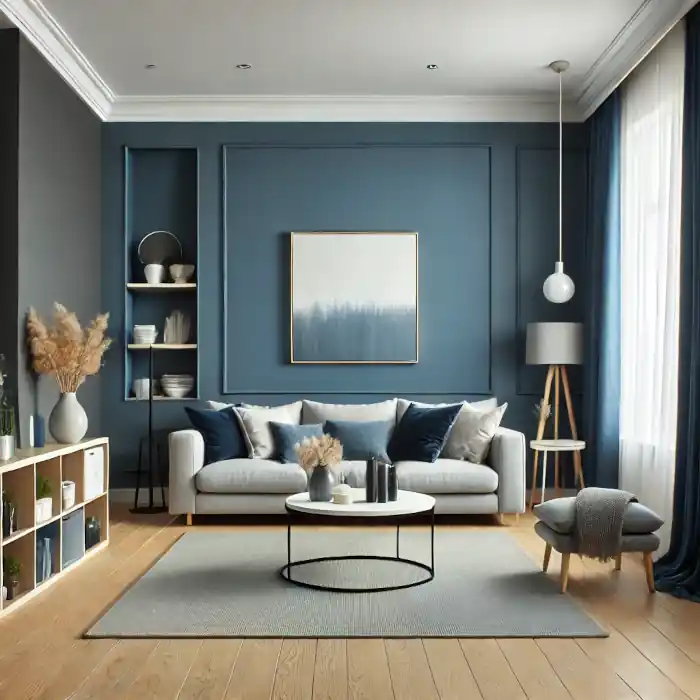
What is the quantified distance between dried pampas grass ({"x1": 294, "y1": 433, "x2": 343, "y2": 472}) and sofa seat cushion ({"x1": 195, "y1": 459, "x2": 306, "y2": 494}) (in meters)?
1.31

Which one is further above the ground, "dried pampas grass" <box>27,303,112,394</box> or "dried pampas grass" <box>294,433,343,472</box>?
"dried pampas grass" <box>27,303,112,394</box>

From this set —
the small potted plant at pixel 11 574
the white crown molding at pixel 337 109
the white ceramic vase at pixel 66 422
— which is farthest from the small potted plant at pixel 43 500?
the white crown molding at pixel 337 109

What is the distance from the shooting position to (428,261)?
7.23 meters

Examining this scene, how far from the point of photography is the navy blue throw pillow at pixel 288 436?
6.34 meters

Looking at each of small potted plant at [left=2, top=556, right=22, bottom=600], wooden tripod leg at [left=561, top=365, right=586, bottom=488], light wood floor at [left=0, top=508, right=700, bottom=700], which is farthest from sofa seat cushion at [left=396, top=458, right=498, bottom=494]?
small potted plant at [left=2, top=556, right=22, bottom=600]

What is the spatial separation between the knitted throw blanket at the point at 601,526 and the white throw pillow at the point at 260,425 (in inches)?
106

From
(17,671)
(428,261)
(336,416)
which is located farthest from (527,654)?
(428,261)

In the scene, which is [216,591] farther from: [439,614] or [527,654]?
[527,654]

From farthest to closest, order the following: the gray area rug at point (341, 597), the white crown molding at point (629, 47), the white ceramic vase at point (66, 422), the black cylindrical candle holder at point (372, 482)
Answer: the white ceramic vase at point (66, 422), the white crown molding at point (629, 47), the black cylindrical candle holder at point (372, 482), the gray area rug at point (341, 597)

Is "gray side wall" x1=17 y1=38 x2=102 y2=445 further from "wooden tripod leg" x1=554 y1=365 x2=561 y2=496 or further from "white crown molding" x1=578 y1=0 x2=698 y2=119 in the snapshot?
"white crown molding" x1=578 y1=0 x2=698 y2=119

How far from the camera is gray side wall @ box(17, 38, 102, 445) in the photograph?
5430 mm

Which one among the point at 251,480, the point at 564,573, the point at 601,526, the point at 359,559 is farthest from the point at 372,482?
the point at 251,480

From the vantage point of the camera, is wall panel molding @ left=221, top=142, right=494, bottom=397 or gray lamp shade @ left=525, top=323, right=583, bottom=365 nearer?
gray lamp shade @ left=525, top=323, right=583, bottom=365

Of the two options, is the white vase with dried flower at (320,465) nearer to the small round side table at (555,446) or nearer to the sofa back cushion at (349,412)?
the sofa back cushion at (349,412)
